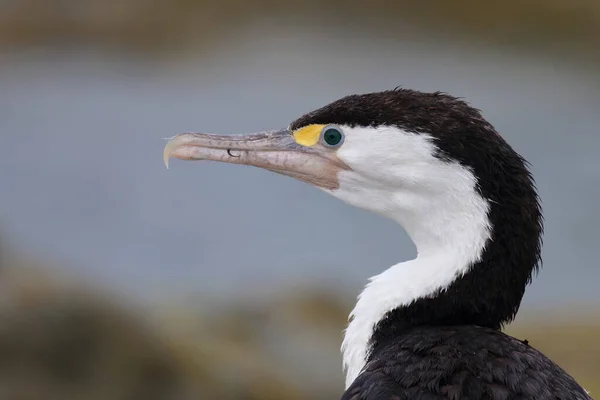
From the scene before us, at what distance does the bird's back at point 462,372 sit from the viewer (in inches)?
120

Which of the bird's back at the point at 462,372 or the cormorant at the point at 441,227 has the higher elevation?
the cormorant at the point at 441,227

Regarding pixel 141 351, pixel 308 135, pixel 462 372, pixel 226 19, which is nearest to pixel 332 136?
pixel 308 135

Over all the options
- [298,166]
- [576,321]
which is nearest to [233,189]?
[576,321]

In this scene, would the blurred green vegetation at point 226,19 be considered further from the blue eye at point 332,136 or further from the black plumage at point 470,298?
the black plumage at point 470,298

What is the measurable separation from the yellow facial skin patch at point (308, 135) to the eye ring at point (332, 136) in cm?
2

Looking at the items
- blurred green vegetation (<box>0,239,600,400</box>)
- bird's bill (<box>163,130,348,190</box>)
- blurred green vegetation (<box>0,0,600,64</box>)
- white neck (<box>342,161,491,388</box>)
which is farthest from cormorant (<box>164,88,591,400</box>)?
blurred green vegetation (<box>0,0,600,64</box>)

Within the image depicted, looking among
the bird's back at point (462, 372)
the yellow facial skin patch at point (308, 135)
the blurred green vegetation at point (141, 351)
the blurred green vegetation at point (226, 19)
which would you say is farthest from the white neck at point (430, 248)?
the blurred green vegetation at point (226, 19)

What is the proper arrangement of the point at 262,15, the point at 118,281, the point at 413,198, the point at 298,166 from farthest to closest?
the point at 262,15 → the point at 118,281 → the point at 298,166 → the point at 413,198

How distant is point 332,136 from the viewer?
12.1 feet

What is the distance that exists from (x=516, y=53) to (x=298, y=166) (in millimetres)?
10634

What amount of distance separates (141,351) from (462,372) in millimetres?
2960

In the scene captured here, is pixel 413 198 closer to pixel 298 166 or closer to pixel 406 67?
pixel 298 166

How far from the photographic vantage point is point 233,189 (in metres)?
10.7

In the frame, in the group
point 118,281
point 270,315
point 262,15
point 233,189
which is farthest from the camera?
point 262,15
